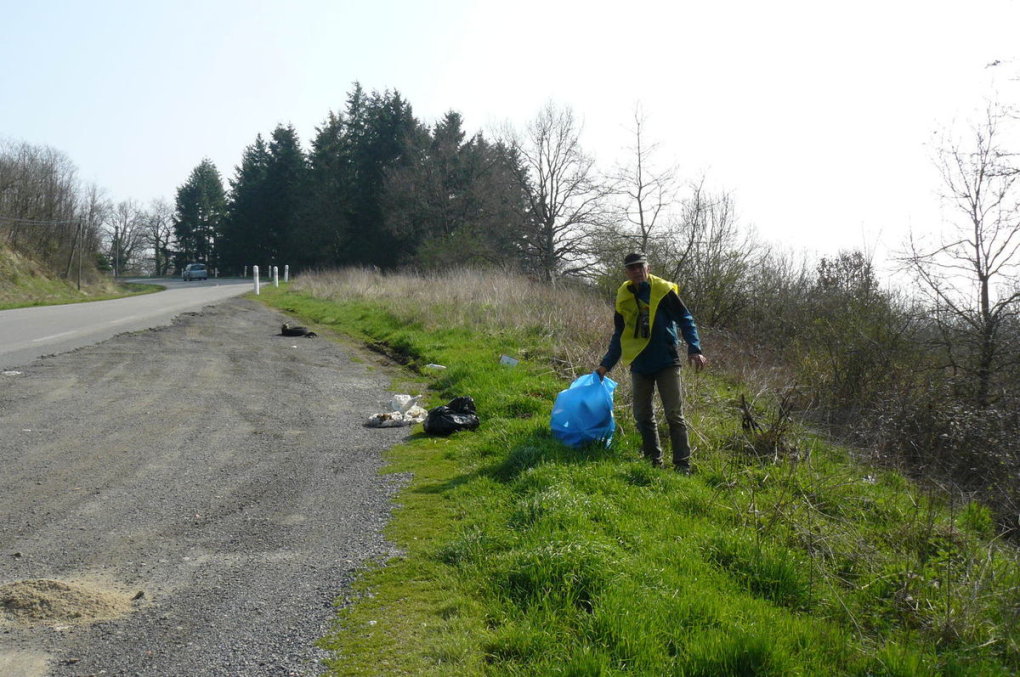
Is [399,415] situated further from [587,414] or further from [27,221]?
[27,221]

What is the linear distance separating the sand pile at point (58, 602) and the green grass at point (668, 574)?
121 cm

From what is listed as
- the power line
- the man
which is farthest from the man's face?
the power line

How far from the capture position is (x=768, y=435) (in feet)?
23.4

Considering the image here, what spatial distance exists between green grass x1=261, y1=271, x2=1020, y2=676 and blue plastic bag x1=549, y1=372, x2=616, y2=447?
0.18 m

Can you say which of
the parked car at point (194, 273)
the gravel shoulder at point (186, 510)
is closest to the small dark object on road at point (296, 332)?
the gravel shoulder at point (186, 510)

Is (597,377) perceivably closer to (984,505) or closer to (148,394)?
(984,505)

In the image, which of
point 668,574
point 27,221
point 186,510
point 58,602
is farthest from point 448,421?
point 27,221

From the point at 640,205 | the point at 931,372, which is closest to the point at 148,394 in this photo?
the point at 931,372

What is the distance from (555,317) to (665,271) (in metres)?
4.65

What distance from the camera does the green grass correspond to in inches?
127

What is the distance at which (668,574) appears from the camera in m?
4.00

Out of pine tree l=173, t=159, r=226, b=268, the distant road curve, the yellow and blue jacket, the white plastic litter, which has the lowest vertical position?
the white plastic litter

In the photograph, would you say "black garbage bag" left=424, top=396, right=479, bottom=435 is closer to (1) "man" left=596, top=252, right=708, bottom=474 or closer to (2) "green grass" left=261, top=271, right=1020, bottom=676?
(2) "green grass" left=261, top=271, right=1020, bottom=676

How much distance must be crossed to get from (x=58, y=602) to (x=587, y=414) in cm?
454
